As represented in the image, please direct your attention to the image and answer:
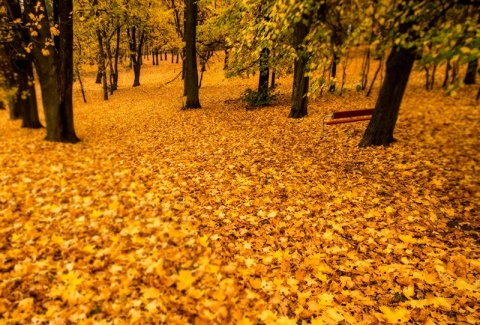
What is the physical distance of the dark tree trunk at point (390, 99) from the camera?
7312mm

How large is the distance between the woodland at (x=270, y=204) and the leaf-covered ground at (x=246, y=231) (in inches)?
1.0

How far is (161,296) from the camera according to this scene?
3.62 m

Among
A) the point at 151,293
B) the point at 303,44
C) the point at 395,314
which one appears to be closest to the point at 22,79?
the point at 303,44

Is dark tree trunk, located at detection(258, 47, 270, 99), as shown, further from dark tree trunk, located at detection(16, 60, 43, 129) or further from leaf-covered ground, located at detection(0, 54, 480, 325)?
dark tree trunk, located at detection(16, 60, 43, 129)

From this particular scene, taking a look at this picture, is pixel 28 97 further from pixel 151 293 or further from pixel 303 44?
pixel 151 293

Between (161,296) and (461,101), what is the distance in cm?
1370

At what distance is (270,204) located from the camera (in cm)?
578

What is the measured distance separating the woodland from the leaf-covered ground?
0.09 feet

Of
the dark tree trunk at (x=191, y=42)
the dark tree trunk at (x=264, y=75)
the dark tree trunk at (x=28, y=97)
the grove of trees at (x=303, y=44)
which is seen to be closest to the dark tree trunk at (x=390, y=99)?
the grove of trees at (x=303, y=44)

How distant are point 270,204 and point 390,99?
4663mm

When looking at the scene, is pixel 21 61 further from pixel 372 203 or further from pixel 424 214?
pixel 424 214

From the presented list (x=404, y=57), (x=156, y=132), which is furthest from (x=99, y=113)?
(x=404, y=57)

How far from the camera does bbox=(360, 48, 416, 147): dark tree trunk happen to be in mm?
7312

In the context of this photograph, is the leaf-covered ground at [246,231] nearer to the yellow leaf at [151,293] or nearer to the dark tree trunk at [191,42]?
the yellow leaf at [151,293]
